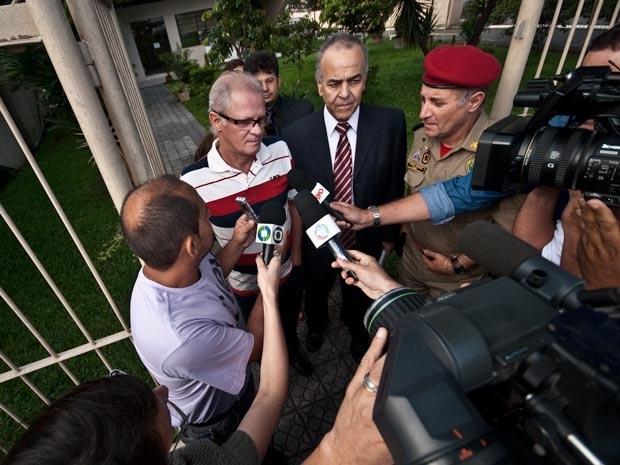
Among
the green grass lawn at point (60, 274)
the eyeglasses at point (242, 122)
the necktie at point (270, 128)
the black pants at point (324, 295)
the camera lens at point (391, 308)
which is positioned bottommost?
the green grass lawn at point (60, 274)

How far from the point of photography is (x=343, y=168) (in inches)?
89.6

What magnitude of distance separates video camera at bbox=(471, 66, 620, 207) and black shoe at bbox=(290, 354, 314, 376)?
72.3 inches

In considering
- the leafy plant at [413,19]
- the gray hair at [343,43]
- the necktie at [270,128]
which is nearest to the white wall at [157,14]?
the leafy plant at [413,19]

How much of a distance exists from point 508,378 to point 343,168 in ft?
5.98

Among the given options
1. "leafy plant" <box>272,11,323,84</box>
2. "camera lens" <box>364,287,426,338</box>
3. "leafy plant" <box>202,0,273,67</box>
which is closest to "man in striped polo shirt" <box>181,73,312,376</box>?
"camera lens" <box>364,287,426,338</box>

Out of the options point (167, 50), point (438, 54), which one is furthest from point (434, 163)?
point (167, 50)

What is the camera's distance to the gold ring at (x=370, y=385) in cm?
74

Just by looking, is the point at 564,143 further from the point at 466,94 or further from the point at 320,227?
the point at 320,227

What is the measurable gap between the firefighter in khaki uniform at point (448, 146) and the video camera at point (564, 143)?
1.59 feet

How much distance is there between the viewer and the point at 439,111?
5.82ft

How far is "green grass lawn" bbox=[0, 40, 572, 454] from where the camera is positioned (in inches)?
112

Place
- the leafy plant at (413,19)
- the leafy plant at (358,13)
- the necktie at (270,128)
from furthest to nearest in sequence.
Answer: the leafy plant at (358,13) < the leafy plant at (413,19) < the necktie at (270,128)

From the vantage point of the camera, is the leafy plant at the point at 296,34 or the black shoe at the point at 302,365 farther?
the leafy plant at the point at 296,34

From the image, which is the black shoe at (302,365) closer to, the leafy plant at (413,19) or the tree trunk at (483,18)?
the tree trunk at (483,18)
